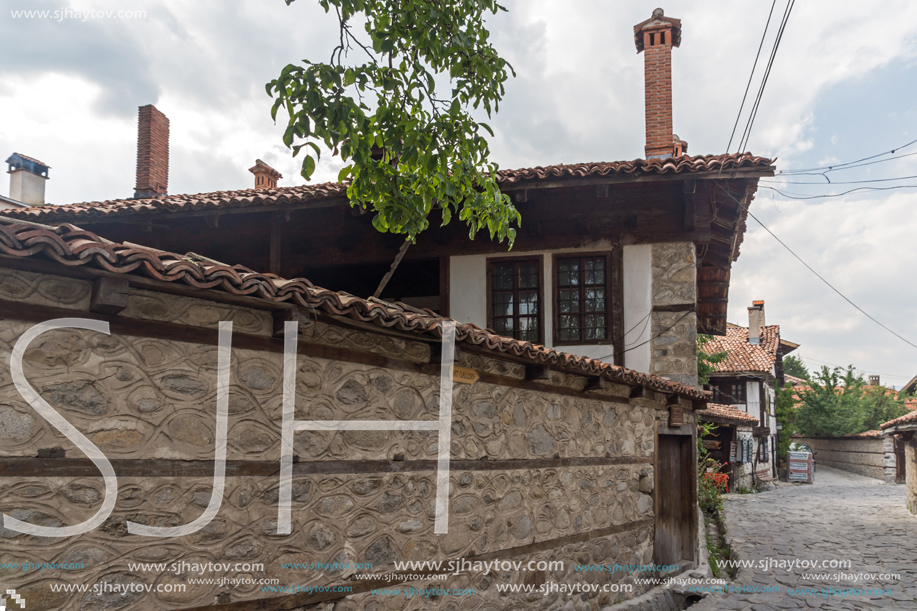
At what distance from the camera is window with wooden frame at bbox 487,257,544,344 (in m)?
8.20

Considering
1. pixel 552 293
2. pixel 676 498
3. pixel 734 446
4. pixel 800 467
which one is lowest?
pixel 800 467

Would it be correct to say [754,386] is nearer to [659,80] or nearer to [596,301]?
[659,80]

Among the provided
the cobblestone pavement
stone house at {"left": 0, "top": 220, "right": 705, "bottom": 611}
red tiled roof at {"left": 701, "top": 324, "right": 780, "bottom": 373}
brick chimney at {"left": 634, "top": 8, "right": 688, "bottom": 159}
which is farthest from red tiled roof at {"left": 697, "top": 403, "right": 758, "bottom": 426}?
stone house at {"left": 0, "top": 220, "right": 705, "bottom": 611}

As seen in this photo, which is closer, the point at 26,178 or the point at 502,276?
the point at 502,276

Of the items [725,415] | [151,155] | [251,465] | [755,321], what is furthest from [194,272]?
[755,321]

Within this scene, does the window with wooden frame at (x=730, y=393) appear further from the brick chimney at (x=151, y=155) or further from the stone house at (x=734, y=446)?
the brick chimney at (x=151, y=155)

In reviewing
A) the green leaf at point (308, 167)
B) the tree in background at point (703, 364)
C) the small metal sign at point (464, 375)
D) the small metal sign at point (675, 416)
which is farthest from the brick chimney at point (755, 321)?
the green leaf at point (308, 167)

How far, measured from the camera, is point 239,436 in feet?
11.2

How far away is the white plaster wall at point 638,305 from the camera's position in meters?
7.98

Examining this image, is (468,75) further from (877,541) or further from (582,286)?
(877,541)

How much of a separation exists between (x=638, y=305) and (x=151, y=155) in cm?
967

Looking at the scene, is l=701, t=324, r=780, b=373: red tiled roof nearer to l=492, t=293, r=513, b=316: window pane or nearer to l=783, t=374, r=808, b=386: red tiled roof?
l=783, t=374, r=808, b=386: red tiled roof

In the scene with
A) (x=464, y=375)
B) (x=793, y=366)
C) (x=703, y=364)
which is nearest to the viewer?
(x=464, y=375)

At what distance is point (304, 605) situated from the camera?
3580 millimetres
